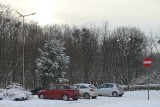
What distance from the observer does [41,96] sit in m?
38.4

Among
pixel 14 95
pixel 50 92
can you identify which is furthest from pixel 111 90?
pixel 14 95

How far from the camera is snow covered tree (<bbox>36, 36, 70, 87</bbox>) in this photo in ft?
177

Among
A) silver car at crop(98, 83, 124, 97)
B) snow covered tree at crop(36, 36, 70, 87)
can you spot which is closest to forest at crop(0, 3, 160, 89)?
snow covered tree at crop(36, 36, 70, 87)

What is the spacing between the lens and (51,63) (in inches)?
2121

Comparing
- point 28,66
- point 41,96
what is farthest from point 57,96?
point 28,66

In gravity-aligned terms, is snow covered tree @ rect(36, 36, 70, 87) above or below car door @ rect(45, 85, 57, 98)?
above

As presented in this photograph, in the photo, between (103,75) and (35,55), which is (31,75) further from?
(103,75)

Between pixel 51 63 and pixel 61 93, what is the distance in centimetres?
1725

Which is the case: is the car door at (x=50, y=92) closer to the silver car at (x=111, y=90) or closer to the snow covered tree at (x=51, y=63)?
the silver car at (x=111, y=90)

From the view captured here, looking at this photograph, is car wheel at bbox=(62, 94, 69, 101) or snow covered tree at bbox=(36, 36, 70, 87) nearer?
car wheel at bbox=(62, 94, 69, 101)

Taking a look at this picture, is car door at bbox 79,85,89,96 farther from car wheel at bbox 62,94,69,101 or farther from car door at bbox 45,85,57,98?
car wheel at bbox 62,94,69,101

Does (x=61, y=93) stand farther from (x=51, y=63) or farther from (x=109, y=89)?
(x=51, y=63)

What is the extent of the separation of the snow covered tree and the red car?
611 inches

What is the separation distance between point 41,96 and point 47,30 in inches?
1735
